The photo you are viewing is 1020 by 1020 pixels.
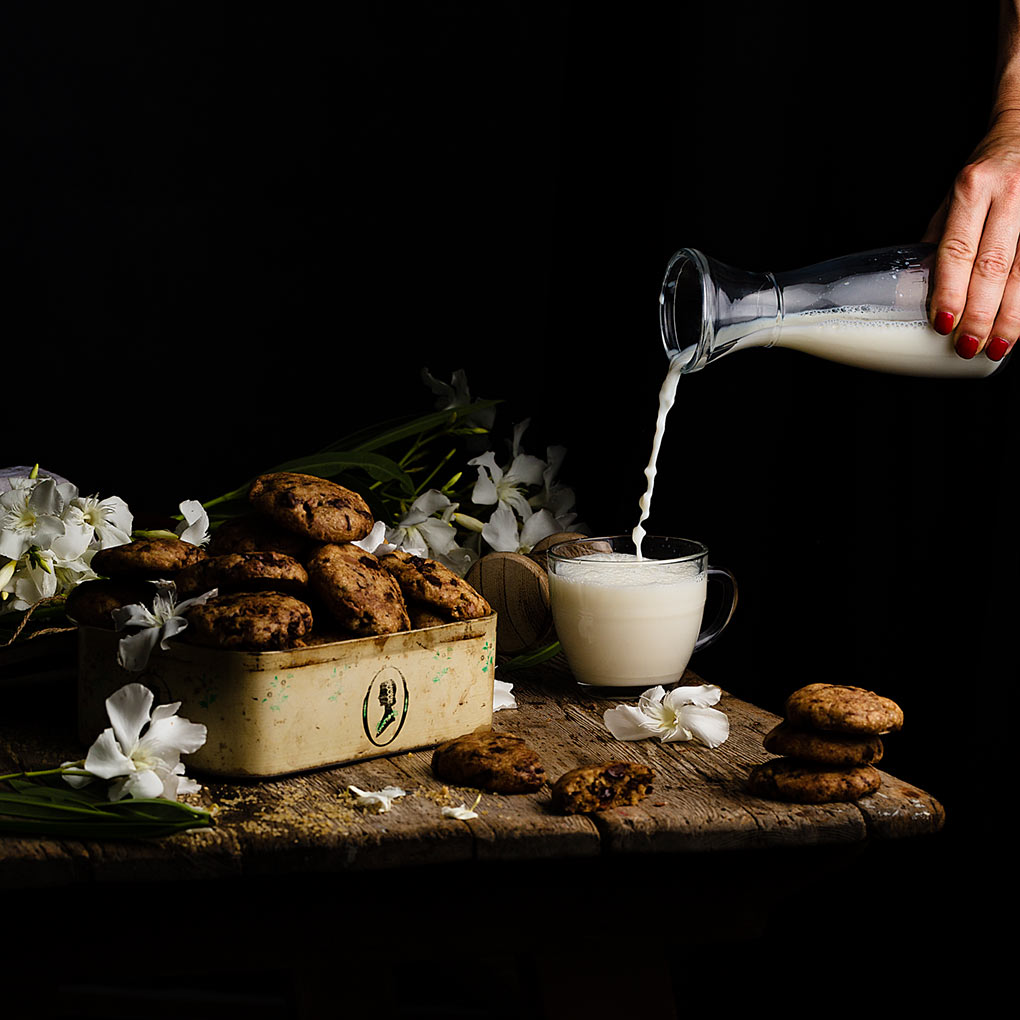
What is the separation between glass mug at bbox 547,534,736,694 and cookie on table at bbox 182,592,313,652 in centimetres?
39

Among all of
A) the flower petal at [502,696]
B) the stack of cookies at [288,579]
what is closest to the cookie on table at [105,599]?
A: the stack of cookies at [288,579]

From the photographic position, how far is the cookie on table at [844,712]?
3.36 ft

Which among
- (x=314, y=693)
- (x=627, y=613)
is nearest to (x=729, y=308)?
(x=627, y=613)

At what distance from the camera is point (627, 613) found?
4.43 ft

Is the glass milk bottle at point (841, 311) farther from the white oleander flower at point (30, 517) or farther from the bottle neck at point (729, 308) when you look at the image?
the white oleander flower at point (30, 517)

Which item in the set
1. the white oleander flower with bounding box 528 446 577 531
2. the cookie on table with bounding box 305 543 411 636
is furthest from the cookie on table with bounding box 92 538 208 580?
the white oleander flower with bounding box 528 446 577 531

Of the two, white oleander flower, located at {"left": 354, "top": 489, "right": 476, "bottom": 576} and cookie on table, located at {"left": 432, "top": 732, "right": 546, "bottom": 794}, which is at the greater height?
white oleander flower, located at {"left": 354, "top": 489, "right": 476, "bottom": 576}

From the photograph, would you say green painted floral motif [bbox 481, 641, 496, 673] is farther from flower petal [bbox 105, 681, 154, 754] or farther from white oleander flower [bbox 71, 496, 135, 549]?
white oleander flower [bbox 71, 496, 135, 549]

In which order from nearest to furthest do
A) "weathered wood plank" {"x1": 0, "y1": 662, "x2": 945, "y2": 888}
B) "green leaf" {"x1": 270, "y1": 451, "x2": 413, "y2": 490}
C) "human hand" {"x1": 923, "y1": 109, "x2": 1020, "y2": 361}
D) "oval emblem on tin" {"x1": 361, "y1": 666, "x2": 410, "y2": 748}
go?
"weathered wood plank" {"x1": 0, "y1": 662, "x2": 945, "y2": 888} < "oval emblem on tin" {"x1": 361, "y1": 666, "x2": 410, "y2": 748} < "human hand" {"x1": 923, "y1": 109, "x2": 1020, "y2": 361} < "green leaf" {"x1": 270, "y1": 451, "x2": 413, "y2": 490}

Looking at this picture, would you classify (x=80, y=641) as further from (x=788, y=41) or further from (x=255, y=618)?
(x=788, y=41)

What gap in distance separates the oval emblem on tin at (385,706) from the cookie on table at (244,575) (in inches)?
4.2

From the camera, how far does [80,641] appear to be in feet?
3.80

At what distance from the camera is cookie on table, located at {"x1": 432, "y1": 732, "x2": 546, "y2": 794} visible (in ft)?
3.43

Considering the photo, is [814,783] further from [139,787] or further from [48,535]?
[48,535]
